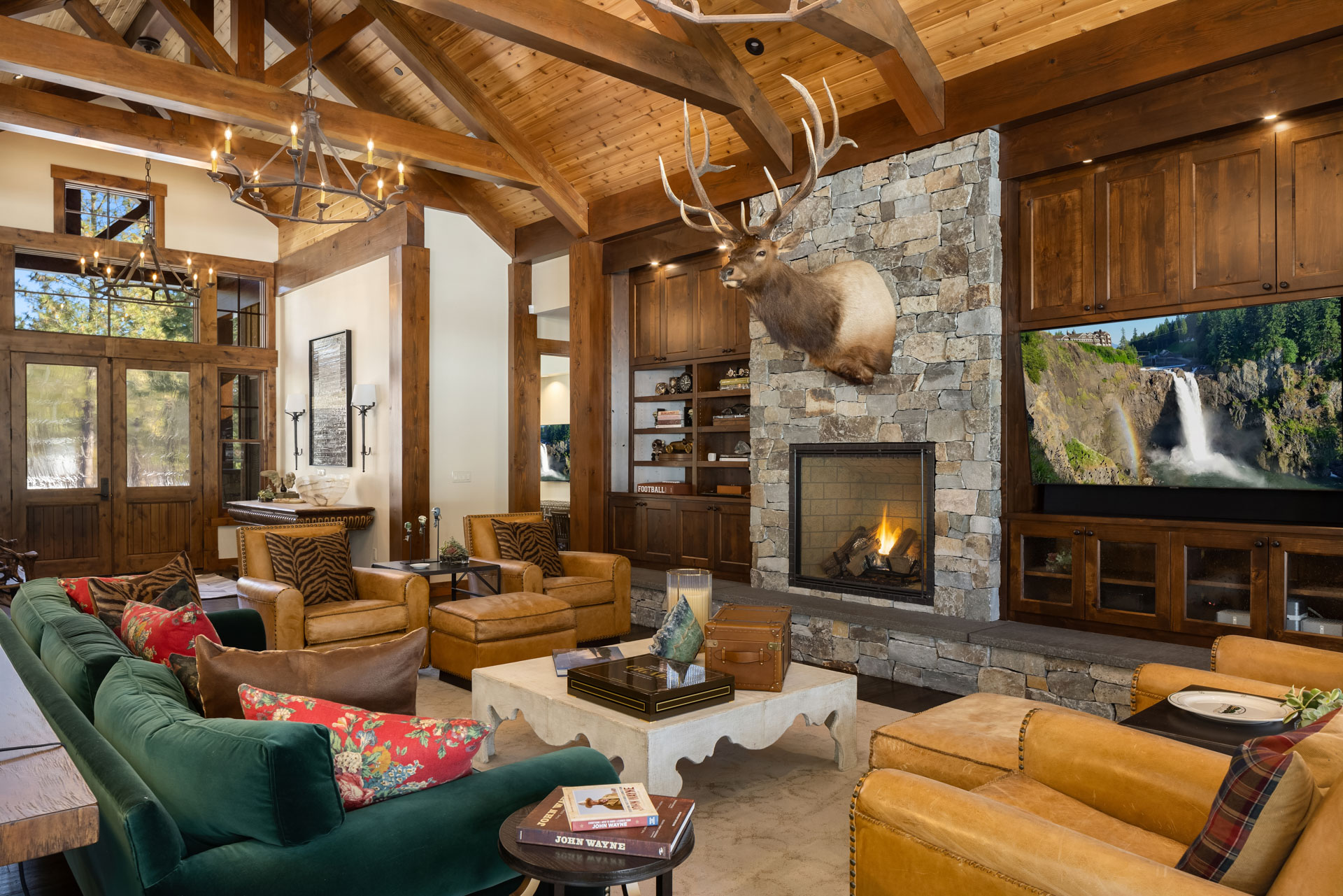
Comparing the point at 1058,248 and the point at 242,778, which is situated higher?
the point at 1058,248

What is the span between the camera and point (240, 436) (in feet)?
32.3

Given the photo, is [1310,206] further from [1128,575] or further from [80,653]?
[80,653]

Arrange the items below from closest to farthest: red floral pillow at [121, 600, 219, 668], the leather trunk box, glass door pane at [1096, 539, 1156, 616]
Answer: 1. red floral pillow at [121, 600, 219, 668]
2. the leather trunk box
3. glass door pane at [1096, 539, 1156, 616]

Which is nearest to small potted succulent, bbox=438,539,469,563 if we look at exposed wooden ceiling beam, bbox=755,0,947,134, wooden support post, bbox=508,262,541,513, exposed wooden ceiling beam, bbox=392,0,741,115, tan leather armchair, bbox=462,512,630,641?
tan leather armchair, bbox=462,512,630,641

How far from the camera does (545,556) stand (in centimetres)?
592

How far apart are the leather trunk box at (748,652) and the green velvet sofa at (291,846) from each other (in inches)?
50.7

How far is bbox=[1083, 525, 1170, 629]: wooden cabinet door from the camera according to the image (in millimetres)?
4270

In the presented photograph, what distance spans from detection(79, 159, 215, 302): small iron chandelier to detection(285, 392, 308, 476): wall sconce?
139cm

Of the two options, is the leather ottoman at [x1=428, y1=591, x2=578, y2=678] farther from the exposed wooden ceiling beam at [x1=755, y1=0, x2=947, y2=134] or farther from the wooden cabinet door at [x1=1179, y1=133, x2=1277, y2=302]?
the wooden cabinet door at [x1=1179, y1=133, x2=1277, y2=302]

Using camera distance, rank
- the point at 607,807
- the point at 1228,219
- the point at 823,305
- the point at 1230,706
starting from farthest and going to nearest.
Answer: the point at 823,305 → the point at 1228,219 → the point at 1230,706 → the point at 607,807

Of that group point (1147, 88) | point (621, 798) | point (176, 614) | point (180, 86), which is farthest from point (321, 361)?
point (621, 798)

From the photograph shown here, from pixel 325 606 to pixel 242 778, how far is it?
3.55 m

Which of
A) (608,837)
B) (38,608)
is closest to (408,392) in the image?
(38,608)

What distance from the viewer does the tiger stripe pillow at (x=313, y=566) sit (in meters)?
4.92
